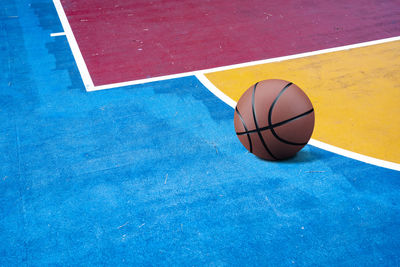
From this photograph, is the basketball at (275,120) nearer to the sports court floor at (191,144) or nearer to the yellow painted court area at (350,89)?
the sports court floor at (191,144)

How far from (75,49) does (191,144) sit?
4678 millimetres

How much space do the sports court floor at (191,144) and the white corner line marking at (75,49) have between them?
0.05 metres

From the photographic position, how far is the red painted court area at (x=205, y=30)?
9656 mm

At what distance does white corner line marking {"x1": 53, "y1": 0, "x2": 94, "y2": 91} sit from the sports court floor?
5 centimetres

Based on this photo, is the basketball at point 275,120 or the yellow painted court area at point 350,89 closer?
the basketball at point 275,120

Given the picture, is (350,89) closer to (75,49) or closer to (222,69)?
(222,69)

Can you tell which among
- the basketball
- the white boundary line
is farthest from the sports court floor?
the basketball

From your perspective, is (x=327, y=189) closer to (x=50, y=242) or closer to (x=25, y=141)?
(x=50, y=242)

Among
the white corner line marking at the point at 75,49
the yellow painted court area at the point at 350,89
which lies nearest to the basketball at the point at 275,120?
the yellow painted court area at the point at 350,89

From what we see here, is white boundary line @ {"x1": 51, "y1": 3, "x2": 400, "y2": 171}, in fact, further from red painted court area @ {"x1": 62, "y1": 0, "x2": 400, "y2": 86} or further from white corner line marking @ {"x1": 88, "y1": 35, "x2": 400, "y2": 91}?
red painted court area @ {"x1": 62, "y1": 0, "x2": 400, "y2": 86}

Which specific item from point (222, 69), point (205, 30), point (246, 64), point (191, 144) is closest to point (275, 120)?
point (191, 144)

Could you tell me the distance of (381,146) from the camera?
22.4 feet

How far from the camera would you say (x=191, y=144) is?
711 centimetres

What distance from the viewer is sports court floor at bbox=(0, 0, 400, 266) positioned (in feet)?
17.5
